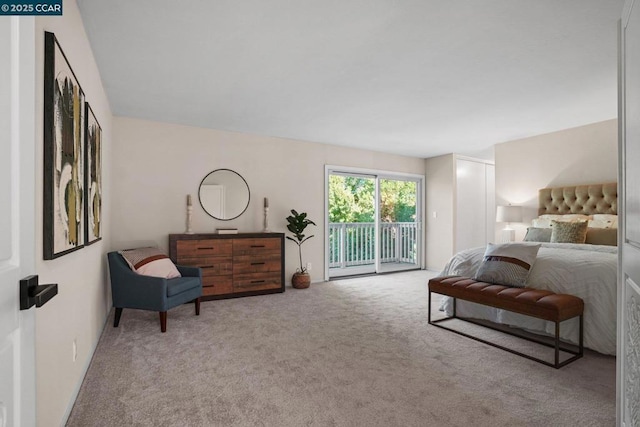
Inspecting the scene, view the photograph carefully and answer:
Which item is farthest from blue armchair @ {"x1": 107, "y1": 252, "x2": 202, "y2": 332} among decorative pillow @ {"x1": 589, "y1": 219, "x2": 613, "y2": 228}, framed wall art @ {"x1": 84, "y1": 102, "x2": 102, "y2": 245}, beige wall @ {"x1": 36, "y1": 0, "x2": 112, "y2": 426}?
decorative pillow @ {"x1": 589, "y1": 219, "x2": 613, "y2": 228}

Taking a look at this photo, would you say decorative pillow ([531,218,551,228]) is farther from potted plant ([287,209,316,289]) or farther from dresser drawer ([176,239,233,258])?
dresser drawer ([176,239,233,258])

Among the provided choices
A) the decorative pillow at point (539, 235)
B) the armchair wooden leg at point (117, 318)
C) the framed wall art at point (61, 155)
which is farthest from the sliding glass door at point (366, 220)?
the framed wall art at point (61, 155)

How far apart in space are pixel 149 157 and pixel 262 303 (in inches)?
95.4

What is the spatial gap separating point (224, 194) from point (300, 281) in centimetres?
174

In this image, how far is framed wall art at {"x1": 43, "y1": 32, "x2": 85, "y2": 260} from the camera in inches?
58.3

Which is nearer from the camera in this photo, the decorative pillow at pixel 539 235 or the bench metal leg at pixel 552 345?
the bench metal leg at pixel 552 345

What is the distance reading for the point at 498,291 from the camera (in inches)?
113

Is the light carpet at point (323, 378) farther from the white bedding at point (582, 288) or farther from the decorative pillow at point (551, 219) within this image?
the decorative pillow at point (551, 219)

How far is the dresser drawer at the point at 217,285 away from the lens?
4.35m

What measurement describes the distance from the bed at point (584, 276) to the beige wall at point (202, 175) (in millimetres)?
2629

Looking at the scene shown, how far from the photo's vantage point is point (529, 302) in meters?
2.62

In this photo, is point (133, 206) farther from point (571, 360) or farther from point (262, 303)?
point (571, 360)

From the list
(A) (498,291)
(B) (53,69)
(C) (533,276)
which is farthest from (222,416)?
(C) (533,276)

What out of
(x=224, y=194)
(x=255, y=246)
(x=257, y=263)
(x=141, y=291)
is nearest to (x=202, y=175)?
(x=224, y=194)
